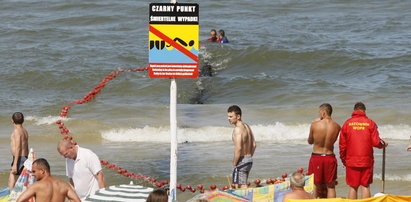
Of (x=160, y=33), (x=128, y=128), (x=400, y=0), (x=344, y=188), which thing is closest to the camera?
(x=160, y=33)

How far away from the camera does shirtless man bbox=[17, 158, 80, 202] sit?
876cm

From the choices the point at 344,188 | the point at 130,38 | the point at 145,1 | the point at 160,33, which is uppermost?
the point at 145,1

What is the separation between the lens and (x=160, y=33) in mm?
8930

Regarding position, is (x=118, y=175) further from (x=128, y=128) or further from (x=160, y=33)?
(x=160, y=33)

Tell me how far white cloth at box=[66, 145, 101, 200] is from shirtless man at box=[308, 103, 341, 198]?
122 inches

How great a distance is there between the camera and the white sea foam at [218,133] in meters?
18.1

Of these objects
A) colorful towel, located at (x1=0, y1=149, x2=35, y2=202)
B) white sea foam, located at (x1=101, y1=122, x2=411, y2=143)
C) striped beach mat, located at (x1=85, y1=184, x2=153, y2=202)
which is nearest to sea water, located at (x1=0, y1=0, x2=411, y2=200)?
white sea foam, located at (x1=101, y1=122, x2=411, y2=143)

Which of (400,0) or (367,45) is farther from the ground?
(400,0)

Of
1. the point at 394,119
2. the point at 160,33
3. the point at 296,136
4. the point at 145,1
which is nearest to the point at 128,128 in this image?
the point at 296,136

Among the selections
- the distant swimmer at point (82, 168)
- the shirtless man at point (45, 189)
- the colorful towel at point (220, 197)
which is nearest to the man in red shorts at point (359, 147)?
the colorful towel at point (220, 197)

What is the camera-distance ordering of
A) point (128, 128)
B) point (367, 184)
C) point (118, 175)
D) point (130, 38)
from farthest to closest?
1. point (130, 38)
2. point (128, 128)
3. point (118, 175)
4. point (367, 184)

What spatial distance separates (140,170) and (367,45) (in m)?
16.3

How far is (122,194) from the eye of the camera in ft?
30.0

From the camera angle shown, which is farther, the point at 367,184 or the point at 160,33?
the point at 367,184
